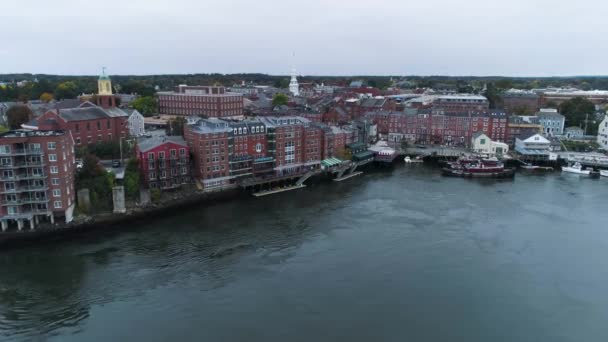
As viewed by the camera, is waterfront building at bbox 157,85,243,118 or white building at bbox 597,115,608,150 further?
waterfront building at bbox 157,85,243,118

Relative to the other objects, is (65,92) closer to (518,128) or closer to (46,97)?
(46,97)

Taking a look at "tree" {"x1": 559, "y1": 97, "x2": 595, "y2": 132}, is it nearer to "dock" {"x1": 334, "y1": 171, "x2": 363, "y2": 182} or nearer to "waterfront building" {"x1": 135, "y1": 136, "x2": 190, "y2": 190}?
"dock" {"x1": 334, "y1": 171, "x2": 363, "y2": 182}

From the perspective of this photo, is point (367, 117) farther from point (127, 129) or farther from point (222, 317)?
point (222, 317)

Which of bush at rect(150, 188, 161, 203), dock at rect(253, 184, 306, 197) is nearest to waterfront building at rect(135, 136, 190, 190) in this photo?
bush at rect(150, 188, 161, 203)

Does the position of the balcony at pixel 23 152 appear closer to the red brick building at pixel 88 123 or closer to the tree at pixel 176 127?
the red brick building at pixel 88 123

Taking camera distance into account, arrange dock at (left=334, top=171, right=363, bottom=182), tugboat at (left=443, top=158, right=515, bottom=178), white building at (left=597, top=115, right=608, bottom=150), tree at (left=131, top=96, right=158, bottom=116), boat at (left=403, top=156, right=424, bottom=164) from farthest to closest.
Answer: tree at (left=131, top=96, right=158, bottom=116) → white building at (left=597, top=115, right=608, bottom=150) → boat at (left=403, top=156, right=424, bottom=164) → tugboat at (left=443, top=158, right=515, bottom=178) → dock at (left=334, top=171, right=363, bottom=182)

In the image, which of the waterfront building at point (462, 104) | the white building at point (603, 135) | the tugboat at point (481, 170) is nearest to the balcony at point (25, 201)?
the tugboat at point (481, 170)
